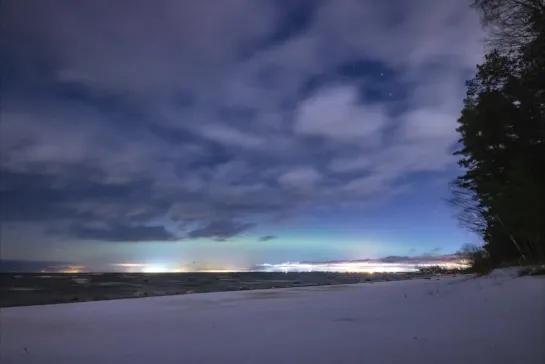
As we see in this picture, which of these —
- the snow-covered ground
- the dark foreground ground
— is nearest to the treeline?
the snow-covered ground

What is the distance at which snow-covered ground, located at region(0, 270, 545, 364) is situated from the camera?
19.2ft

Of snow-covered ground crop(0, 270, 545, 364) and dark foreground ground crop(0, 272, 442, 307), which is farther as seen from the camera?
dark foreground ground crop(0, 272, 442, 307)

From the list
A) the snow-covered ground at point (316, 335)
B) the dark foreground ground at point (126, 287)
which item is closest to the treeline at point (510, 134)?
the snow-covered ground at point (316, 335)

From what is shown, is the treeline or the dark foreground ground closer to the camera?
the treeline

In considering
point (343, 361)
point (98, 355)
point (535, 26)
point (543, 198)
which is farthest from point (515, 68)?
point (543, 198)

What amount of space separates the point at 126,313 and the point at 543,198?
688 inches

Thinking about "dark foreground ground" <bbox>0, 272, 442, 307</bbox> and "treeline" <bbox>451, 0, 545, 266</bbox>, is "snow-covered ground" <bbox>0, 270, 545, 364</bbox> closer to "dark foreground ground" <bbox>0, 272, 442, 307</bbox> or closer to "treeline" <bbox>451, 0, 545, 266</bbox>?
"treeline" <bbox>451, 0, 545, 266</bbox>

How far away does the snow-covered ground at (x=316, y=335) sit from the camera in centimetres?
586

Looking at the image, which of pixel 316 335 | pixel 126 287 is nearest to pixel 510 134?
pixel 316 335

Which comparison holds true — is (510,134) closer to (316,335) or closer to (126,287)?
(316,335)

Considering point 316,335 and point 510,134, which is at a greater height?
point 510,134

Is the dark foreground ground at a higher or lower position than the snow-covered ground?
higher

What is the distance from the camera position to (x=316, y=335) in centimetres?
770

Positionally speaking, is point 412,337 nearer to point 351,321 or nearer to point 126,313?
point 351,321
